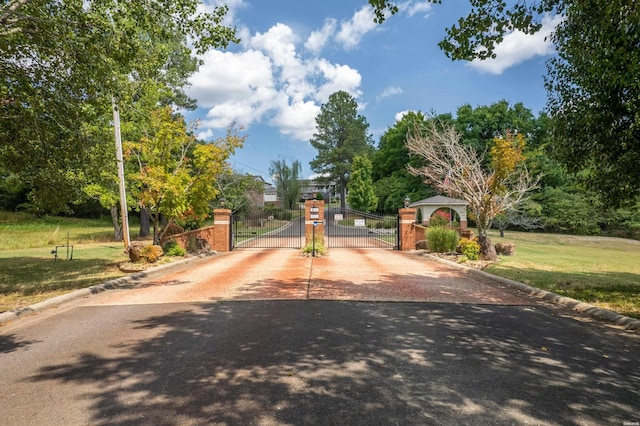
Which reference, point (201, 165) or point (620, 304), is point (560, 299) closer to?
point (620, 304)

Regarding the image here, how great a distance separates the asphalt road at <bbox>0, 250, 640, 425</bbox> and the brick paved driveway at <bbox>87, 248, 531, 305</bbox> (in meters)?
0.21

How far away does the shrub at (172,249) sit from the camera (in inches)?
574

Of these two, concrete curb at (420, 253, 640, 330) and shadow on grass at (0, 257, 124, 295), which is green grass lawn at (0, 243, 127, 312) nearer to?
shadow on grass at (0, 257, 124, 295)

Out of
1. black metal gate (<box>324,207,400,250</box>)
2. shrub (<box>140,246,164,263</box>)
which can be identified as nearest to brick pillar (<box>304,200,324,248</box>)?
black metal gate (<box>324,207,400,250</box>)

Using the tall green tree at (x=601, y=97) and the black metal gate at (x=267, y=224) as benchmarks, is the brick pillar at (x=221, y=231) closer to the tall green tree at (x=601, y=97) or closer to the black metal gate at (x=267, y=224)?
the black metal gate at (x=267, y=224)

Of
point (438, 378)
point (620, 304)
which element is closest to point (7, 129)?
point (438, 378)

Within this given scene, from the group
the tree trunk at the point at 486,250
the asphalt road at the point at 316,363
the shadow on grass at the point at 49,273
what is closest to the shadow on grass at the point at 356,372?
the asphalt road at the point at 316,363

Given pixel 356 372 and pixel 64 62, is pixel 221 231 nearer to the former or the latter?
pixel 64 62

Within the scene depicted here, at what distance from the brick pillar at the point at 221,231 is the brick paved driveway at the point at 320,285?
6760mm

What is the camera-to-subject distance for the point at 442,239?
52.1 feet

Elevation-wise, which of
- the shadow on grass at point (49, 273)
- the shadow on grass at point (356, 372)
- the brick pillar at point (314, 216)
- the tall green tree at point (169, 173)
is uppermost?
the tall green tree at point (169, 173)

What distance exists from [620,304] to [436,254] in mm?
9144

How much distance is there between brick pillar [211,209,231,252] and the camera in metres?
19.3

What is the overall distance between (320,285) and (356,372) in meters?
5.09
